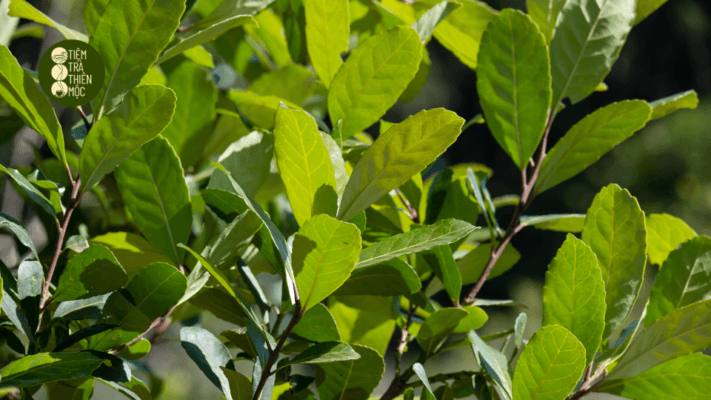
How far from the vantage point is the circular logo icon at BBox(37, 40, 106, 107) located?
1.28 ft

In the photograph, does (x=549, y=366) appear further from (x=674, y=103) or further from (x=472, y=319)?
(x=674, y=103)

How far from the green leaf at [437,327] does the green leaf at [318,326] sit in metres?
0.09

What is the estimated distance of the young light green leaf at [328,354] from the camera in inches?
13.8

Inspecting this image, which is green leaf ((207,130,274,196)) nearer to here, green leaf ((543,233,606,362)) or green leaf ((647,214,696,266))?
green leaf ((543,233,606,362))

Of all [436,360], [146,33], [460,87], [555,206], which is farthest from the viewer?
[460,87]

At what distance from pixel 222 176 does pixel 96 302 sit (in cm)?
15

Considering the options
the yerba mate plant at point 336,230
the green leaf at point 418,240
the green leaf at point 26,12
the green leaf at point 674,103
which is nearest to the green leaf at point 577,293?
the yerba mate plant at point 336,230

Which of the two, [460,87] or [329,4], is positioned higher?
[329,4]

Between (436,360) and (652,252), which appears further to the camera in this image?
(436,360)

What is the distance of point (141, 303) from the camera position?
391 millimetres

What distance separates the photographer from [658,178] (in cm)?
675

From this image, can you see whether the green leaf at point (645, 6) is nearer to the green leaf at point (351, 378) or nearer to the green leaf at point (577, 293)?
the green leaf at point (577, 293)

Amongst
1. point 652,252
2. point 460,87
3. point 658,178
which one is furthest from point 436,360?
point 652,252

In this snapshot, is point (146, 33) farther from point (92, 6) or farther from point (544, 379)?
point (544, 379)
